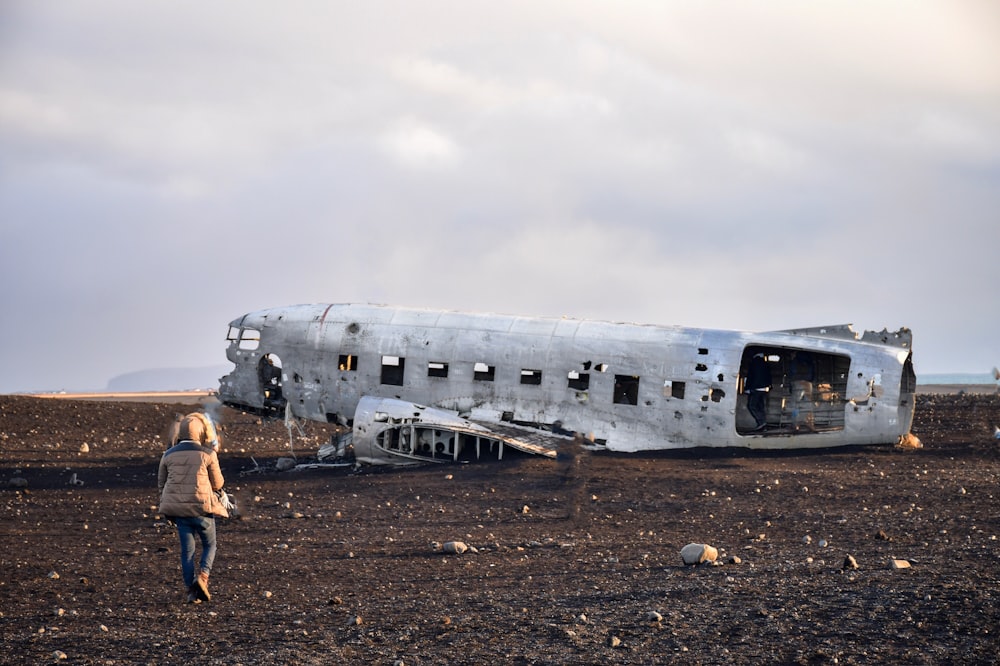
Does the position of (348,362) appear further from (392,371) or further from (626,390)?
(626,390)

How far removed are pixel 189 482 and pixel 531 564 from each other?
4593 mm

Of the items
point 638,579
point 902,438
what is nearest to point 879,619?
point 638,579

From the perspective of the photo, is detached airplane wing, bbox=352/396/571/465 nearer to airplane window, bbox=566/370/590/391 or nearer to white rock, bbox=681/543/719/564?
airplane window, bbox=566/370/590/391

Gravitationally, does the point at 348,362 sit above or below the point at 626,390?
above

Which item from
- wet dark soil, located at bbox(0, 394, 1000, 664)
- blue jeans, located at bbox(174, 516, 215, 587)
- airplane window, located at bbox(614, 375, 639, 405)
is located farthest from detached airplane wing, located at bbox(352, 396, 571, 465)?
blue jeans, located at bbox(174, 516, 215, 587)

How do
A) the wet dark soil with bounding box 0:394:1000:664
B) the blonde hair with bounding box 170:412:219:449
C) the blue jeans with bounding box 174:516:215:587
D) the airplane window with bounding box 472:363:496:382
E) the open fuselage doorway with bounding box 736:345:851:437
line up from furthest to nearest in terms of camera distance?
the open fuselage doorway with bounding box 736:345:851:437, the airplane window with bounding box 472:363:496:382, the blonde hair with bounding box 170:412:219:449, the blue jeans with bounding box 174:516:215:587, the wet dark soil with bounding box 0:394:1000:664

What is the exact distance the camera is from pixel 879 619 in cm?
905

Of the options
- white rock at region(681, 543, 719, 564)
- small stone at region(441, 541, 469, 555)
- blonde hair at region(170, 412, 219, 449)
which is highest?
blonde hair at region(170, 412, 219, 449)

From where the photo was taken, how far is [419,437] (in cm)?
2491

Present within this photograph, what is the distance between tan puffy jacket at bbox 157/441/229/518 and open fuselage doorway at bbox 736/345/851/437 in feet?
60.9

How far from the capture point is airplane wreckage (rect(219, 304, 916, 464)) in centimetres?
2523

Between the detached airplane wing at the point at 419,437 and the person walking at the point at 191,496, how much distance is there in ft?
42.9

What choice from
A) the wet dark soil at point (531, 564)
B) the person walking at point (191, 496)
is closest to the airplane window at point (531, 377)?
the wet dark soil at point (531, 564)

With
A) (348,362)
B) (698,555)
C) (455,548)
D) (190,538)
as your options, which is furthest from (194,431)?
(348,362)
